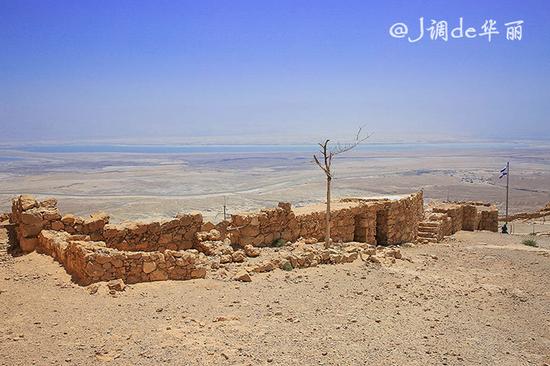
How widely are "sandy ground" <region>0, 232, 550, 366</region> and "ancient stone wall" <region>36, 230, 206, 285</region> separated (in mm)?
272

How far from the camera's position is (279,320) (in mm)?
7664

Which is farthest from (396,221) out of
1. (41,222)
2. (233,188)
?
(233,188)

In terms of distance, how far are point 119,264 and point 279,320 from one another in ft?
11.0

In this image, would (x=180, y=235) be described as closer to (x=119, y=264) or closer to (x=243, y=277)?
(x=243, y=277)

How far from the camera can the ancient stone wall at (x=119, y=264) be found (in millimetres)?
8711

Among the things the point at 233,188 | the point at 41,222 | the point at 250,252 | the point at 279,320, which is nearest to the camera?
the point at 279,320

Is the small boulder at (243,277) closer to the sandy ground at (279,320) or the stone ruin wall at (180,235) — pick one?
the sandy ground at (279,320)

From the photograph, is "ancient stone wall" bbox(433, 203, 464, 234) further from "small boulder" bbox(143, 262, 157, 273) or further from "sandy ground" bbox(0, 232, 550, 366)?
"small boulder" bbox(143, 262, 157, 273)

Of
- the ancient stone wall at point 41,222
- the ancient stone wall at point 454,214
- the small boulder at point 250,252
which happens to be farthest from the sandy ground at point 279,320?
the ancient stone wall at point 454,214

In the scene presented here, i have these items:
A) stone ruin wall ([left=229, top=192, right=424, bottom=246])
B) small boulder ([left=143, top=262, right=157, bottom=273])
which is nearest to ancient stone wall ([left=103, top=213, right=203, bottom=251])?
stone ruin wall ([left=229, top=192, right=424, bottom=246])

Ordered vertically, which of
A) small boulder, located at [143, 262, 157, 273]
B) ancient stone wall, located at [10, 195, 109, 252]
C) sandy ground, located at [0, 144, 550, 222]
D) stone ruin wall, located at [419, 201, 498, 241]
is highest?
ancient stone wall, located at [10, 195, 109, 252]

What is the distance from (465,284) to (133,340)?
7.52m

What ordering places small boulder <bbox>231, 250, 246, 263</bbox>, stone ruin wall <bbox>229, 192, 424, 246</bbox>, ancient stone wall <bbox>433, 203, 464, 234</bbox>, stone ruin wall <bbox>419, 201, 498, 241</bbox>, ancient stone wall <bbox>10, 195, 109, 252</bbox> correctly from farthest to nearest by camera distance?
ancient stone wall <bbox>433, 203, 464, 234</bbox> → stone ruin wall <bbox>419, 201, 498, 241</bbox> → stone ruin wall <bbox>229, 192, 424, 246</bbox> → small boulder <bbox>231, 250, 246, 263</bbox> → ancient stone wall <bbox>10, 195, 109, 252</bbox>

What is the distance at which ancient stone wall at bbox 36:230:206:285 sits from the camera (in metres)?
8.71
